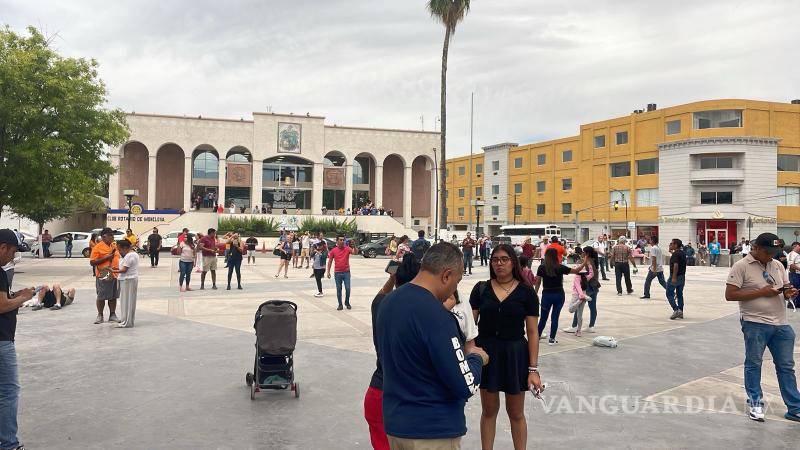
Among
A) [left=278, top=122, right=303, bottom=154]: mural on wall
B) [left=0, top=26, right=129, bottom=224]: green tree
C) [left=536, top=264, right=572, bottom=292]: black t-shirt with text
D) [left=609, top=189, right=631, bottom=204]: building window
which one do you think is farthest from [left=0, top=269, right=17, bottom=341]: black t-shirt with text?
[left=609, top=189, right=631, bottom=204]: building window

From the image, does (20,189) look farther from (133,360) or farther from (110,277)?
(133,360)

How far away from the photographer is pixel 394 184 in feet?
188

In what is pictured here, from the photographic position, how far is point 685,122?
50219 millimetres

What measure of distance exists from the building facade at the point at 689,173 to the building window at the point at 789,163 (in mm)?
90

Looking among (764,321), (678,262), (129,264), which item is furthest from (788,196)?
(129,264)

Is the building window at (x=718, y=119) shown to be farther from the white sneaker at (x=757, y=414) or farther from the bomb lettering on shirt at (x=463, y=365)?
the bomb lettering on shirt at (x=463, y=365)

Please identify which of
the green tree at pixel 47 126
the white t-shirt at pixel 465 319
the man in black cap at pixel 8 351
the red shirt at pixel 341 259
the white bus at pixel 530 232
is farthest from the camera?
the white bus at pixel 530 232

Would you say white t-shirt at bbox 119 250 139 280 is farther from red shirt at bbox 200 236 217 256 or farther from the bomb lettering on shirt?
the bomb lettering on shirt

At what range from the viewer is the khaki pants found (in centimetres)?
262

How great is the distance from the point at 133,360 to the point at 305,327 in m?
3.35

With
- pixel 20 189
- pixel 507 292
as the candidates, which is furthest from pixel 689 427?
pixel 20 189

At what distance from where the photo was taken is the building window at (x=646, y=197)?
53.3 m

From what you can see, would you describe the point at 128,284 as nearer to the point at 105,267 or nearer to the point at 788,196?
the point at 105,267

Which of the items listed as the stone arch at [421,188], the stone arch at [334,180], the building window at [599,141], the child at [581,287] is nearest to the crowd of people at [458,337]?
the child at [581,287]
